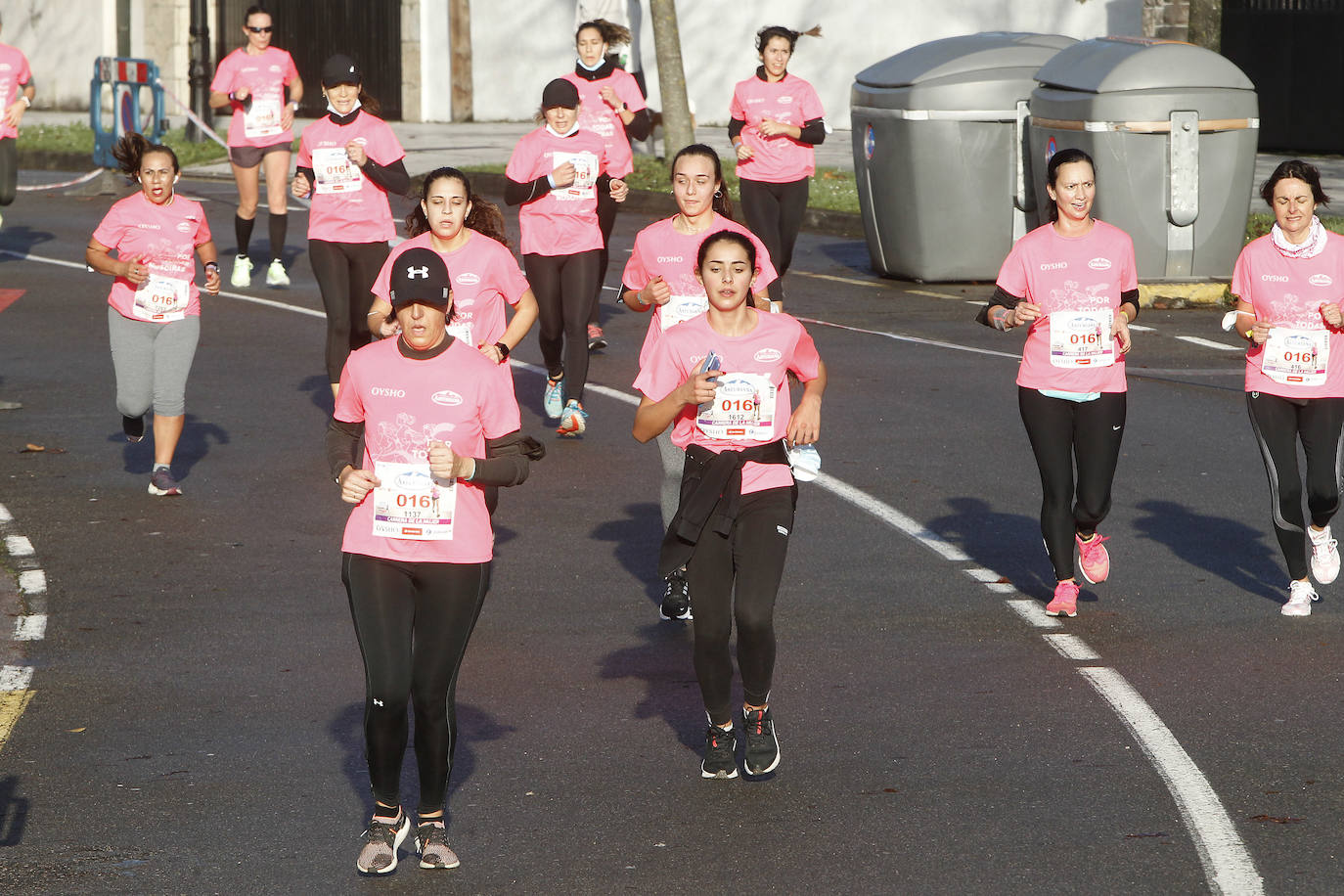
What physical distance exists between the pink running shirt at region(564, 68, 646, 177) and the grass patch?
48.5 ft

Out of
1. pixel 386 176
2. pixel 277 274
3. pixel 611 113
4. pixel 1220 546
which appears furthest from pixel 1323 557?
pixel 277 274

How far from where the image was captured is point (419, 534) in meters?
5.85

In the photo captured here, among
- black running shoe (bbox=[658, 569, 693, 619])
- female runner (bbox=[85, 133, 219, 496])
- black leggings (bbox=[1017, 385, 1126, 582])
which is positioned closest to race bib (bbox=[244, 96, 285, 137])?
female runner (bbox=[85, 133, 219, 496])

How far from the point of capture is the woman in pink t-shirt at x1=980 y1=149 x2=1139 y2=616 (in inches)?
335

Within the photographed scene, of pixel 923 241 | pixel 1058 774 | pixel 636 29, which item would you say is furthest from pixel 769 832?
pixel 636 29

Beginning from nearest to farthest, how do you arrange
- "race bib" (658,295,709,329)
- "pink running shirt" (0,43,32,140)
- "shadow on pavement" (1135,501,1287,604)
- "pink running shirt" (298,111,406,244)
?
"race bib" (658,295,709,329) < "shadow on pavement" (1135,501,1287,604) < "pink running shirt" (298,111,406,244) < "pink running shirt" (0,43,32,140)

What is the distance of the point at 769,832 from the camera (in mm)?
6207

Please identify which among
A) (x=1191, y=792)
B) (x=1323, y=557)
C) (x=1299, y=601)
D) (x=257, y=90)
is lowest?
(x=1191, y=792)

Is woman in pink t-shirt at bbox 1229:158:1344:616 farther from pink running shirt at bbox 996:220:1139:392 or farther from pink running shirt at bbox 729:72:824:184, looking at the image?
pink running shirt at bbox 729:72:824:184

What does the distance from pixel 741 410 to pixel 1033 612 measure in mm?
2576

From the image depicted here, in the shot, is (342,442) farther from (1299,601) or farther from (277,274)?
(277,274)

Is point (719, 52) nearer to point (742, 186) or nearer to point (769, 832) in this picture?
point (742, 186)

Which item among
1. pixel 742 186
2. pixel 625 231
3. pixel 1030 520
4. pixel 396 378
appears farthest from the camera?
pixel 625 231

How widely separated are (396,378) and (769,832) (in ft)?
5.72
